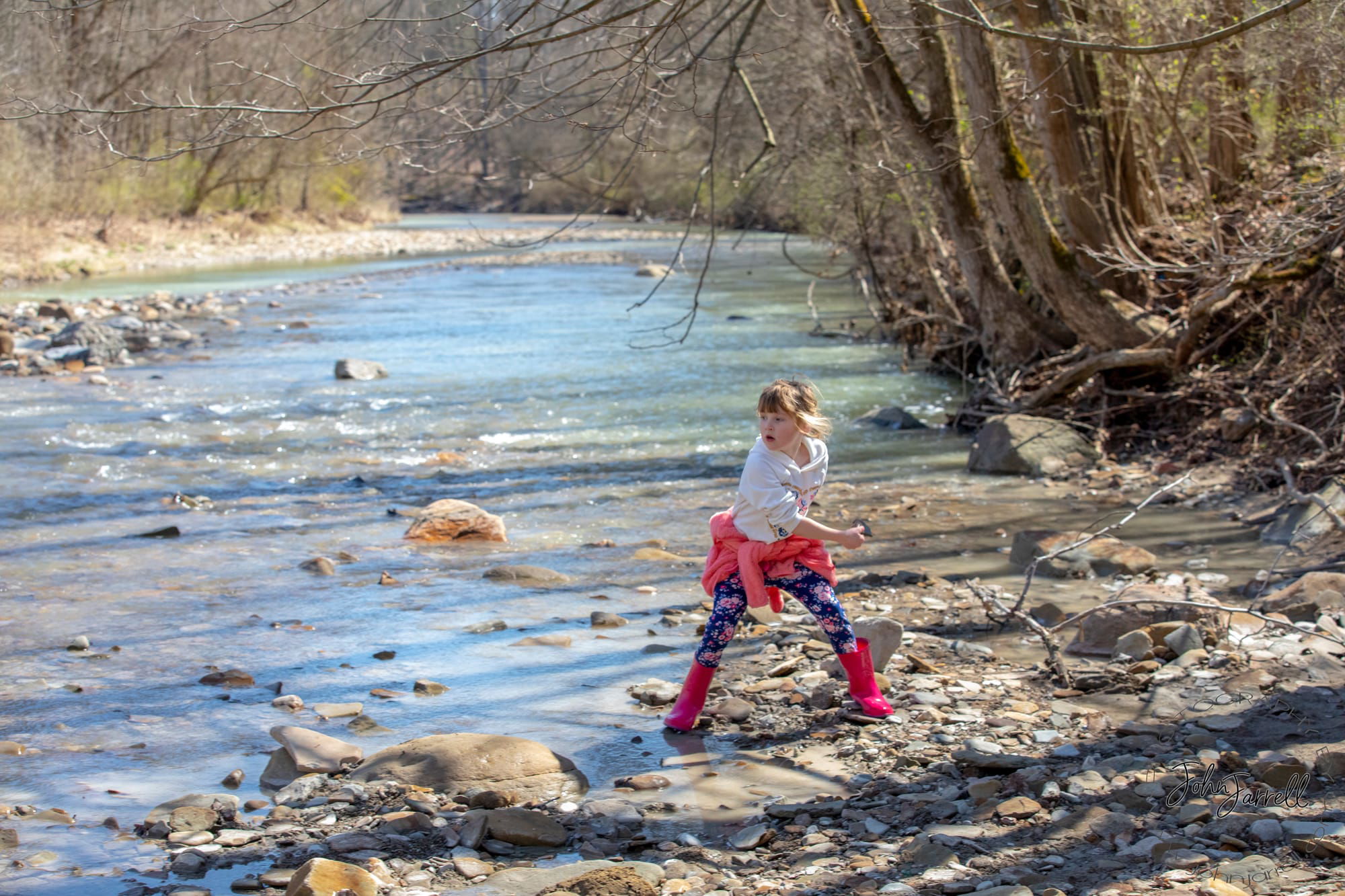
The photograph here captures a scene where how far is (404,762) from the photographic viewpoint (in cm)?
407

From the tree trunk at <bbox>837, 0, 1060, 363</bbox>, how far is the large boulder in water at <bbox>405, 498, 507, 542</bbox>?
4.95 metres

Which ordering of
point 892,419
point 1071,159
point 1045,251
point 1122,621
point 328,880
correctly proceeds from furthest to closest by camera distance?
point 892,419 → point 1045,251 → point 1071,159 → point 1122,621 → point 328,880

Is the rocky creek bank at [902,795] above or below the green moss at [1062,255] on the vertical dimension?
below

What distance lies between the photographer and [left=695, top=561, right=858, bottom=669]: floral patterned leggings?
452 cm

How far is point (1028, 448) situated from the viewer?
9.48 m

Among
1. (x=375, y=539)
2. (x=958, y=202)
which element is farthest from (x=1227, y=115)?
(x=375, y=539)

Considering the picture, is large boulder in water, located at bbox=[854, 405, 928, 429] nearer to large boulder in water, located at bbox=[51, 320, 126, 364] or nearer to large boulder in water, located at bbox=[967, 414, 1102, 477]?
large boulder in water, located at bbox=[967, 414, 1102, 477]

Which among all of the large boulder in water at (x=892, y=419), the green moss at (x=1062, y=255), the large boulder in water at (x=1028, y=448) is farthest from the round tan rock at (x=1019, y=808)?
the large boulder in water at (x=892, y=419)

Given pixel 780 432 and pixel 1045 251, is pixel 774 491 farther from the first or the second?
pixel 1045 251

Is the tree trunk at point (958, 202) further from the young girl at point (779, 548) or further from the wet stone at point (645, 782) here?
the wet stone at point (645, 782)

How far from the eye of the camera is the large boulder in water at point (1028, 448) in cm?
941

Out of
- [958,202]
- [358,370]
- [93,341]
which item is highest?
[958,202]
